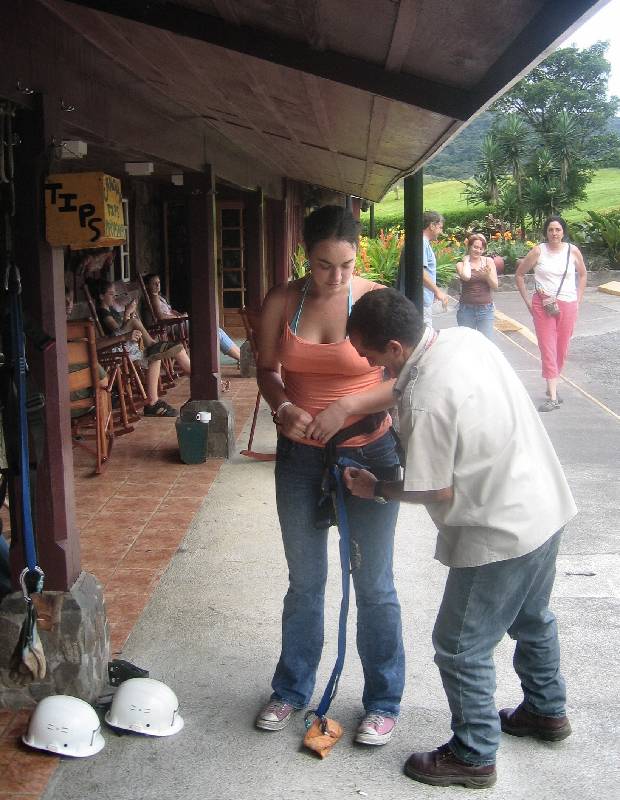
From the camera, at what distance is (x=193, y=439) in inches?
282

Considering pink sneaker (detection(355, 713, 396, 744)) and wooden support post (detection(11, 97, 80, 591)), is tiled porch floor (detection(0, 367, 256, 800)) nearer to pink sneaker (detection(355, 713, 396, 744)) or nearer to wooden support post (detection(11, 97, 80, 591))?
wooden support post (detection(11, 97, 80, 591))

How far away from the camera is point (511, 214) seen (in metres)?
31.5

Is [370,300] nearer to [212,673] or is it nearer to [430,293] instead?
[212,673]

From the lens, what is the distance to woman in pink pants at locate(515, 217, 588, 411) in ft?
29.3

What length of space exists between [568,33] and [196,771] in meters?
2.44

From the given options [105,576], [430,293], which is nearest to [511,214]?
[430,293]

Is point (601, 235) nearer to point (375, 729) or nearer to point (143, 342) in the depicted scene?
point (143, 342)

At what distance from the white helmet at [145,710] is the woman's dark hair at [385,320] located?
1.46 m

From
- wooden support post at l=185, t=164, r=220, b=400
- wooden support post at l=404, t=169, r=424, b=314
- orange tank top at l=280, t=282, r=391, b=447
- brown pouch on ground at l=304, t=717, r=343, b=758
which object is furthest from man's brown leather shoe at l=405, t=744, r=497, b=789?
wooden support post at l=185, t=164, r=220, b=400

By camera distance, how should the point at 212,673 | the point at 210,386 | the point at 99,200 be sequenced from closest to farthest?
the point at 99,200 → the point at 212,673 → the point at 210,386

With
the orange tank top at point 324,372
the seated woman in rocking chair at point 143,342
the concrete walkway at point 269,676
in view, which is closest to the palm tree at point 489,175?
the seated woman in rocking chair at point 143,342

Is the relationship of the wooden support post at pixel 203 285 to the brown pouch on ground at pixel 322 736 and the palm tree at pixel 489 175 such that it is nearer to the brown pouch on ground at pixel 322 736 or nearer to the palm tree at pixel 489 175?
the brown pouch on ground at pixel 322 736

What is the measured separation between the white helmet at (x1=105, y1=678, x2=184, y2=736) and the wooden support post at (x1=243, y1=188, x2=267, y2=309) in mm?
7590

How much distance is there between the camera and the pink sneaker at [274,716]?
11.1 feet
